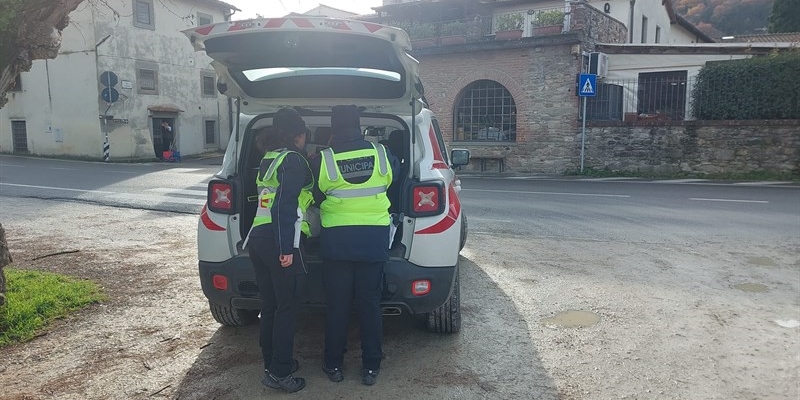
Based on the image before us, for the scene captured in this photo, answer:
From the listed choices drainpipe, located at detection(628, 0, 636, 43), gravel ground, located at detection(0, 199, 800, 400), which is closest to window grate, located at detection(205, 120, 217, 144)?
drainpipe, located at detection(628, 0, 636, 43)

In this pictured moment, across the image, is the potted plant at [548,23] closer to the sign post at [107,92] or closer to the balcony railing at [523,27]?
the balcony railing at [523,27]

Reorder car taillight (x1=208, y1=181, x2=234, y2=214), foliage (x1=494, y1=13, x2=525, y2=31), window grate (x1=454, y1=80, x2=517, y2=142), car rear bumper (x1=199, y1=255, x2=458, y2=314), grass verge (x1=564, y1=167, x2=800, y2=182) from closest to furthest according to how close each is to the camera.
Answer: car rear bumper (x1=199, y1=255, x2=458, y2=314)
car taillight (x1=208, y1=181, x2=234, y2=214)
grass verge (x1=564, y1=167, x2=800, y2=182)
window grate (x1=454, y1=80, x2=517, y2=142)
foliage (x1=494, y1=13, x2=525, y2=31)

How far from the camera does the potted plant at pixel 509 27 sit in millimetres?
19797

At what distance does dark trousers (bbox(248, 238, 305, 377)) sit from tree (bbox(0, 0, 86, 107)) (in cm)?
253

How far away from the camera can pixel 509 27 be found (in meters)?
21.2

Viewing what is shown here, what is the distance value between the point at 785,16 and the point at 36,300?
40791mm

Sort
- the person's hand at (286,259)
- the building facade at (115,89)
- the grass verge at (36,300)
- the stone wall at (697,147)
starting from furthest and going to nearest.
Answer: the building facade at (115,89) → the stone wall at (697,147) → the grass verge at (36,300) → the person's hand at (286,259)

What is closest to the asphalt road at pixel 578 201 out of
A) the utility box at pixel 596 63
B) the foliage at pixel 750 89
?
the foliage at pixel 750 89

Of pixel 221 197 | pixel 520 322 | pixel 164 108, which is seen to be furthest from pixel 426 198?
pixel 164 108

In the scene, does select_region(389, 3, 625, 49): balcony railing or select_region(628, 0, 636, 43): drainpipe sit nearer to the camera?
select_region(389, 3, 625, 49): balcony railing

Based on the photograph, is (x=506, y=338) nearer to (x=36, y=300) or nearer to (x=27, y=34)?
(x=36, y=300)

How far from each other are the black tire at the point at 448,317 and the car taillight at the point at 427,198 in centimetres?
73

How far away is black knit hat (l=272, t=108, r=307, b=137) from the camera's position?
362 centimetres

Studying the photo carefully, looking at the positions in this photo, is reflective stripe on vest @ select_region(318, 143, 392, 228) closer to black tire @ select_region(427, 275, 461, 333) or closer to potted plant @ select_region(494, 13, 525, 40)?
black tire @ select_region(427, 275, 461, 333)
